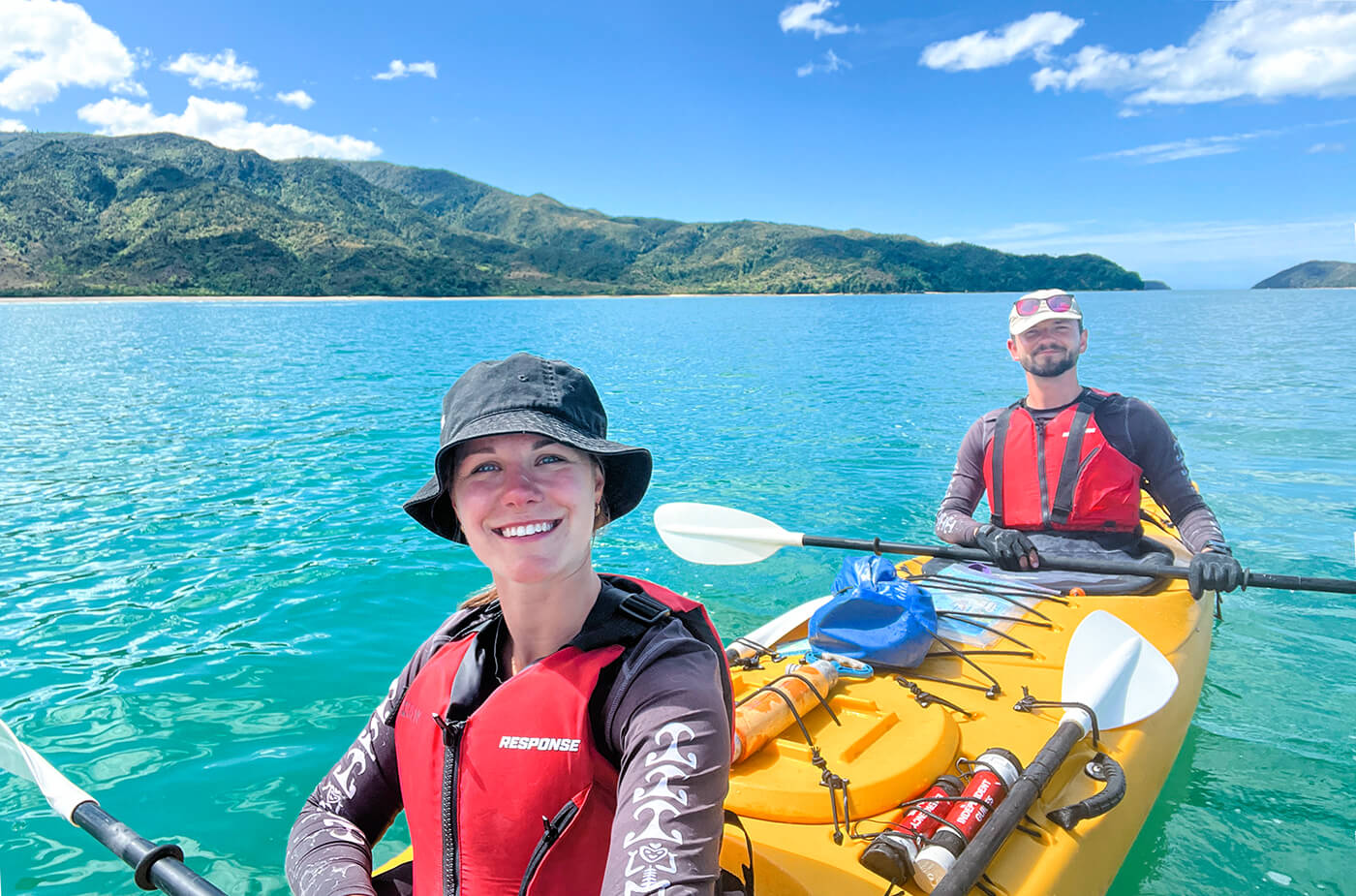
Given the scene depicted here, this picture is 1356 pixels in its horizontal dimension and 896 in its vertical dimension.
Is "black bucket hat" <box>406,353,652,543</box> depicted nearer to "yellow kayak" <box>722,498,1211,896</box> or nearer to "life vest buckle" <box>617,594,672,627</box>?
"life vest buckle" <box>617,594,672,627</box>

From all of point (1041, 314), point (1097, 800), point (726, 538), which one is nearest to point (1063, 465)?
point (1041, 314)

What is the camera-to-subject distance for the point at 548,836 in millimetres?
1690

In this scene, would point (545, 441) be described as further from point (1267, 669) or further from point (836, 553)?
point (836, 553)

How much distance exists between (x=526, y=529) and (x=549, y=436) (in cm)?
24

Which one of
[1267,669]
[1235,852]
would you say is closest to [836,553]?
[1267,669]

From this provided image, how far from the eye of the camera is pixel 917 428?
1669 cm

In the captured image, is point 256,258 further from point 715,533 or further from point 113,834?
point 113,834

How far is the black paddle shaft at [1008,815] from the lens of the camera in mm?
2490

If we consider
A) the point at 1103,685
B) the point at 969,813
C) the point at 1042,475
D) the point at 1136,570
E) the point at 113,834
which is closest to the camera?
the point at 113,834

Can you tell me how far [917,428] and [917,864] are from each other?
48.5 ft

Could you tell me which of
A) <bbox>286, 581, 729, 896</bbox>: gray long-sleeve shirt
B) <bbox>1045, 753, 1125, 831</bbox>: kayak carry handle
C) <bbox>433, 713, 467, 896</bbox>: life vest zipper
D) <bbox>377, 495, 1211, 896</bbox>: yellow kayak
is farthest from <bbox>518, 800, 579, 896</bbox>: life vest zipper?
<bbox>1045, 753, 1125, 831</bbox>: kayak carry handle

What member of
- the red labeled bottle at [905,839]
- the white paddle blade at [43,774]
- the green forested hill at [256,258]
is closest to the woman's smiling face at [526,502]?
the red labeled bottle at [905,839]

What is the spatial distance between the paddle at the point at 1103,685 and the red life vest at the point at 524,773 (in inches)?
77.1

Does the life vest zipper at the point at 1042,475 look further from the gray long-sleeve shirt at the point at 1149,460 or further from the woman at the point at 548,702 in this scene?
the woman at the point at 548,702
